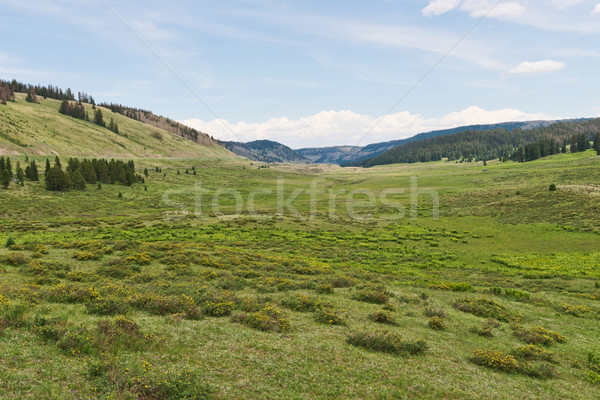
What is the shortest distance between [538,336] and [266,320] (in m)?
15.0

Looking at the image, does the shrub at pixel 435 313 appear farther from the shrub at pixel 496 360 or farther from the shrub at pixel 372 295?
the shrub at pixel 496 360

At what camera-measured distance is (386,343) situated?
14.4m

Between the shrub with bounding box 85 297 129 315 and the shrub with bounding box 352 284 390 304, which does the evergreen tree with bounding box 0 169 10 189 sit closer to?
the shrub with bounding box 85 297 129 315

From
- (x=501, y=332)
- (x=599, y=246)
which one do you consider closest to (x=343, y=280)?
(x=501, y=332)

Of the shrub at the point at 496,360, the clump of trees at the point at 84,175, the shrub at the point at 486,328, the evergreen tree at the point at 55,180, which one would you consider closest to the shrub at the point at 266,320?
the shrub at the point at 496,360

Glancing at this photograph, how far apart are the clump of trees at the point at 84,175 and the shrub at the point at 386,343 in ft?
341

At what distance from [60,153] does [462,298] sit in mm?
195806

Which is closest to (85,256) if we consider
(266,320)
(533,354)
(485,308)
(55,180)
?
(266,320)

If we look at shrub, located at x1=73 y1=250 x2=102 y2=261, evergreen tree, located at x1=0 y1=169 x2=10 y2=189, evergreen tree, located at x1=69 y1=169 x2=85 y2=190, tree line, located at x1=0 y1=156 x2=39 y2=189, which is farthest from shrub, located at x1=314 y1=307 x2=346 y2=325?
evergreen tree, located at x1=69 y1=169 x2=85 y2=190

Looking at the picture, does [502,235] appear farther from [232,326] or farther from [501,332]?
[232,326]

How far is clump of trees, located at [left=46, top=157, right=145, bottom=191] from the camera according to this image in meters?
86.8

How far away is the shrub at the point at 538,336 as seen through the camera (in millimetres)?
16031

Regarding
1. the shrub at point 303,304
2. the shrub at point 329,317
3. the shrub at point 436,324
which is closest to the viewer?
the shrub at point 329,317

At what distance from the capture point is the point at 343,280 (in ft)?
86.0
